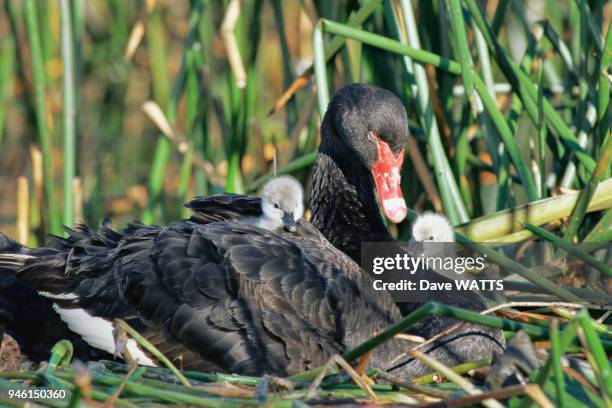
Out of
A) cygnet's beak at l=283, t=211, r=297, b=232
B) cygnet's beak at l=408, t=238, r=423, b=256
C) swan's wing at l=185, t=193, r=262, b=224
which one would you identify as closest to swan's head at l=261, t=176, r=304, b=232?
cygnet's beak at l=283, t=211, r=297, b=232

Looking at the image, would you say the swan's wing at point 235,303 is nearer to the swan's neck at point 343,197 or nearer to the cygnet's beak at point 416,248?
the cygnet's beak at point 416,248

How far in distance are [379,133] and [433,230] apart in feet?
1.42

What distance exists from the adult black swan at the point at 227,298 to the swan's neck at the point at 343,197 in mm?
414

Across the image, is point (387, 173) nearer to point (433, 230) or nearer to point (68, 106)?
point (433, 230)

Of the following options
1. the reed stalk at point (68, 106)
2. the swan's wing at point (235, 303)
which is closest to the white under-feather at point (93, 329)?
the swan's wing at point (235, 303)

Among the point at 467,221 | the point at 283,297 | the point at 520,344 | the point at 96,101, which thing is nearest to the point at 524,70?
the point at 467,221

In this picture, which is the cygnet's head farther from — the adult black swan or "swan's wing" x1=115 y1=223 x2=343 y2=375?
"swan's wing" x1=115 y1=223 x2=343 y2=375

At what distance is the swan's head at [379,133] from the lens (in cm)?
392

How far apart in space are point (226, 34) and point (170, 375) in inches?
89.5

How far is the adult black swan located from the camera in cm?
351

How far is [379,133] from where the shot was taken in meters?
3.96

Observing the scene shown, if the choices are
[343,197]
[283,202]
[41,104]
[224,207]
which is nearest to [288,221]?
[283,202]

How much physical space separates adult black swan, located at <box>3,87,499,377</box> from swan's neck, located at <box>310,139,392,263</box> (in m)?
0.41

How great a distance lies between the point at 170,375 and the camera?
10.3 ft
